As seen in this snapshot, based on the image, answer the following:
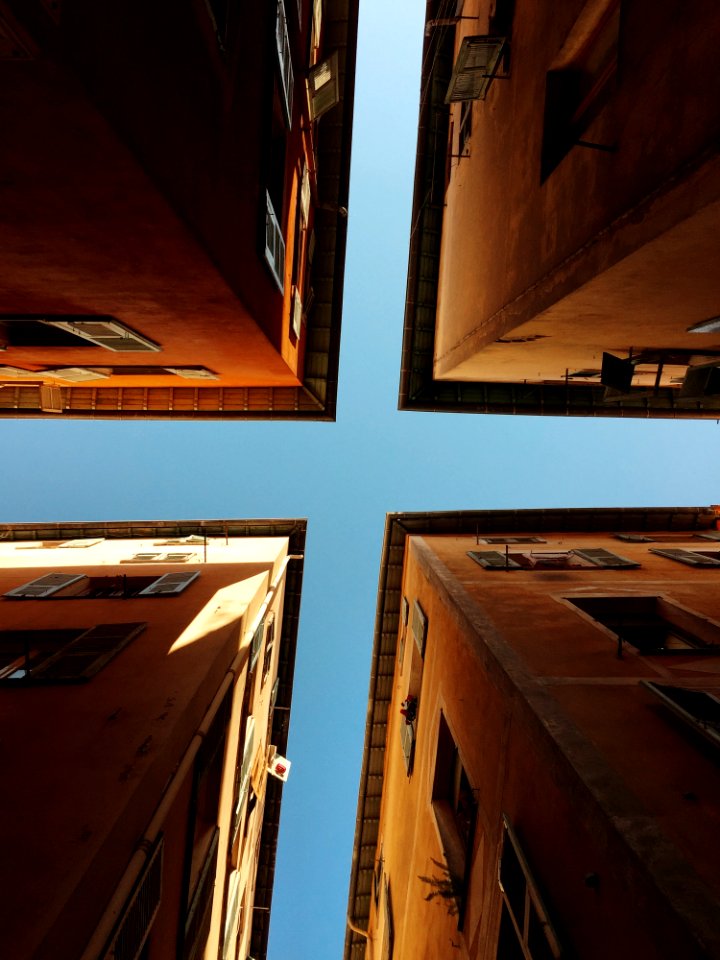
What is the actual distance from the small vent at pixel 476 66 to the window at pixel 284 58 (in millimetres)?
2927

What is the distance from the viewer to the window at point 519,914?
4691 mm

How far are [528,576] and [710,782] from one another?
652 centimetres

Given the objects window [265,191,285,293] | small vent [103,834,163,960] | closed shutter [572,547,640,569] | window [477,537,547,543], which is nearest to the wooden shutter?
window [477,537,547,543]

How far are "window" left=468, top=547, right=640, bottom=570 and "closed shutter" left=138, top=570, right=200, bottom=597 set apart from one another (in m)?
6.64

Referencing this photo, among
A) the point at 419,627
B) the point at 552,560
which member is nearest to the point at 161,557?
the point at 419,627

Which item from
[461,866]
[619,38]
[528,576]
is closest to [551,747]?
[461,866]

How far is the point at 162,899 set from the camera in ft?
19.3

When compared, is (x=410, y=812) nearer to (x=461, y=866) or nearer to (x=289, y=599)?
(x=461, y=866)

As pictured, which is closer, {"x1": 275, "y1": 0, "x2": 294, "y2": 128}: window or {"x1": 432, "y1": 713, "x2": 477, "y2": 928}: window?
{"x1": 432, "y1": 713, "x2": 477, "y2": 928}: window

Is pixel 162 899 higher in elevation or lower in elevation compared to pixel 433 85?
lower

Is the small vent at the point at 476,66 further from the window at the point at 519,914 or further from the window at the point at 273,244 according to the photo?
the window at the point at 519,914

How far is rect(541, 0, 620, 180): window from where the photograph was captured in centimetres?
523

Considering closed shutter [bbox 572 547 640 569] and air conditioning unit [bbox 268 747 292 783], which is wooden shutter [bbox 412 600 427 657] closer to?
closed shutter [bbox 572 547 640 569]

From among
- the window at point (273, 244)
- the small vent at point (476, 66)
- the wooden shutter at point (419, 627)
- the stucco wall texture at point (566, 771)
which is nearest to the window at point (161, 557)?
the wooden shutter at point (419, 627)
